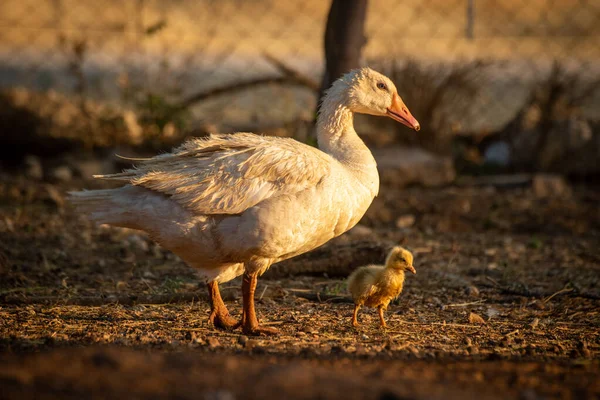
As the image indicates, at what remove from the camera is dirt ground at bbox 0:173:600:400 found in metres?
3.35

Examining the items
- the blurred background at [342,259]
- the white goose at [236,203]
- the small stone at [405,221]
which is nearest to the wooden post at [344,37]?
the blurred background at [342,259]

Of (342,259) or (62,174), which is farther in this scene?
(62,174)

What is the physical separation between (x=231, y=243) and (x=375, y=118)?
248 inches

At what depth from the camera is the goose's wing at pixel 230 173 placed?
507 centimetres

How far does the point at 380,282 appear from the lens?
536cm

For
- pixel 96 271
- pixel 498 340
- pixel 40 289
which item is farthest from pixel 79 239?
pixel 498 340

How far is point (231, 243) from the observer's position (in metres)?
5.08

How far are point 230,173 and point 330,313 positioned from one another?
1308mm

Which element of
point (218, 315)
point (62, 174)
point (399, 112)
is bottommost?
point (62, 174)

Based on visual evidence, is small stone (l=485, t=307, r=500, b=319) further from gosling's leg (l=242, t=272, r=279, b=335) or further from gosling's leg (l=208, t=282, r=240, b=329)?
gosling's leg (l=208, t=282, r=240, b=329)

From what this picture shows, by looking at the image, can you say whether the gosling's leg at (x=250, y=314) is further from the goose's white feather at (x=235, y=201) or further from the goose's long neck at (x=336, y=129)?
the goose's long neck at (x=336, y=129)

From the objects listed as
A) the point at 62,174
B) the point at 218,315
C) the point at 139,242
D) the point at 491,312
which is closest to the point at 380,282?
the point at 491,312

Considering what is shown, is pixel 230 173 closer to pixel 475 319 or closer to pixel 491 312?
pixel 475 319

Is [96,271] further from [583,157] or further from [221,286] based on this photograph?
[583,157]
